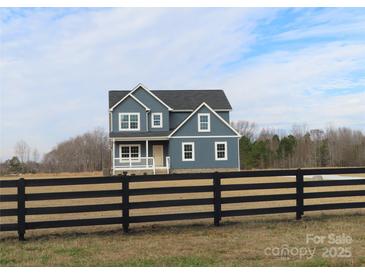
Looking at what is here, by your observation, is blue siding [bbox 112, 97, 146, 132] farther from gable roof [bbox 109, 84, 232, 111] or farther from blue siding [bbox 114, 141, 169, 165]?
gable roof [bbox 109, 84, 232, 111]

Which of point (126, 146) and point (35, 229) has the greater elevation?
point (126, 146)

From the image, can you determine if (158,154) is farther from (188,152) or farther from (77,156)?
(77,156)

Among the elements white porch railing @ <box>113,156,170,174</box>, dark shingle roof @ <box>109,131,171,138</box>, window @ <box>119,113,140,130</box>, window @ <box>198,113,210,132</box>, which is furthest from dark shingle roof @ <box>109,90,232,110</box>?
white porch railing @ <box>113,156,170,174</box>

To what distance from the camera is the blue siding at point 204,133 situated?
3641 centimetres

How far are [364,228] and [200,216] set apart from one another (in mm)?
3467

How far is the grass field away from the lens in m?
6.37

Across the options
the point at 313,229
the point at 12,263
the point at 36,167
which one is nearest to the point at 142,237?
the point at 12,263

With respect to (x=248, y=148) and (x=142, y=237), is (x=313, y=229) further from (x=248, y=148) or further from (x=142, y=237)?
(x=248, y=148)

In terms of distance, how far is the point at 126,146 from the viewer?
122 ft

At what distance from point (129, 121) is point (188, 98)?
22.9 ft

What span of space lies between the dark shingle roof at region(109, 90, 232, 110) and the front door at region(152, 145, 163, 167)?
4.23 meters

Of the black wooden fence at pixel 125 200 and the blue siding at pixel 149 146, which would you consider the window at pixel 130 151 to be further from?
the black wooden fence at pixel 125 200

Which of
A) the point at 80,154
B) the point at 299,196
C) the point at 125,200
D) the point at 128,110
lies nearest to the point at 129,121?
the point at 128,110

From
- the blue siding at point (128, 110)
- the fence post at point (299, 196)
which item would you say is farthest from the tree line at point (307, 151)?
the fence post at point (299, 196)
